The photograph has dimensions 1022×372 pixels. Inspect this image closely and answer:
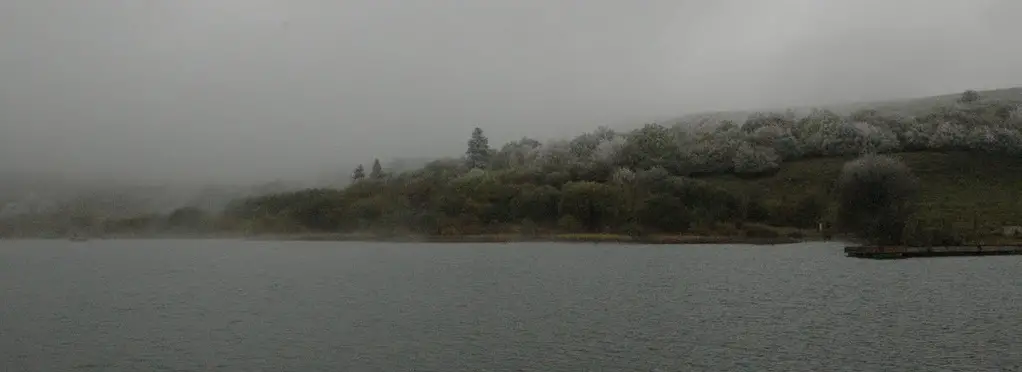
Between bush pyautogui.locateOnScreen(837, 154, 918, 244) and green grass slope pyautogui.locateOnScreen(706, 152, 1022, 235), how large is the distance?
84.7ft

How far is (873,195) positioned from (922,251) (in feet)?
56.0

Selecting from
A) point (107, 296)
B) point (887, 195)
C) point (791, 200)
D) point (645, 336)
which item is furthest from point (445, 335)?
point (791, 200)

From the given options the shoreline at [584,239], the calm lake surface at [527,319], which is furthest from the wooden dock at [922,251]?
the shoreline at [584,239]

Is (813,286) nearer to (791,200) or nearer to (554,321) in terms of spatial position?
(554,321)

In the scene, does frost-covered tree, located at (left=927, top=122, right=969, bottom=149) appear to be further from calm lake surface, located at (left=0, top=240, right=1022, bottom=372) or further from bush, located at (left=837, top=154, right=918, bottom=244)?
calm lake surface, located at (left=0, top=240, right=1022, bottom=372)

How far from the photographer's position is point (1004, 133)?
611 feet

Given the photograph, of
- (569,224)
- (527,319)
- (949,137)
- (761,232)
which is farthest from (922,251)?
(949,137)

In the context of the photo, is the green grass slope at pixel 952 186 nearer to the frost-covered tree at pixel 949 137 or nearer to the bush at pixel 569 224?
the frost-covered tree at pixel 949 137

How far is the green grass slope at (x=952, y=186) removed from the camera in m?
152

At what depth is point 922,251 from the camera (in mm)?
106875

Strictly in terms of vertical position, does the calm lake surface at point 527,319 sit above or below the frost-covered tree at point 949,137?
below

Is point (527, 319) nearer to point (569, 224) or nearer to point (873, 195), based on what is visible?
point (873, 195)

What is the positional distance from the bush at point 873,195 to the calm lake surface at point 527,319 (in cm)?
3194

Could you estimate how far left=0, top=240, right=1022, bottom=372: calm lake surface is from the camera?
36062 mm
